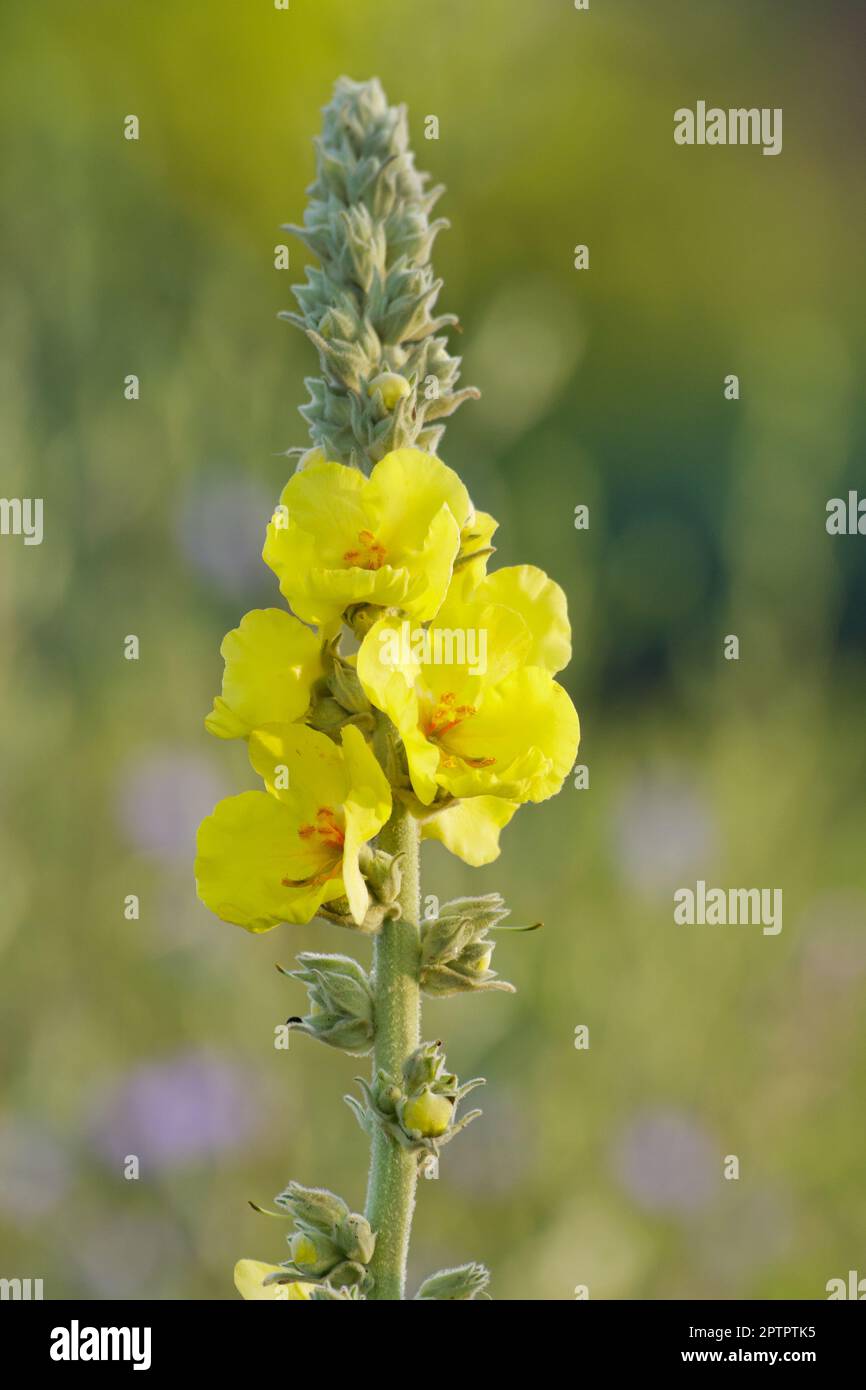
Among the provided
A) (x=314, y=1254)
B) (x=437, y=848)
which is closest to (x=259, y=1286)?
(x=314, y=1254)

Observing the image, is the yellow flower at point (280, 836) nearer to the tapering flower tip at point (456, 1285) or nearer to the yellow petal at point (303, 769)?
the yellow petal at point (303, 769)

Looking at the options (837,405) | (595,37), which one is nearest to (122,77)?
(595,37)

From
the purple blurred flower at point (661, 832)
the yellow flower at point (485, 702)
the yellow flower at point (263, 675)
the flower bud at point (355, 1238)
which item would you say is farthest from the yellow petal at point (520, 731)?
the purple blurred flower at point (661, 832)

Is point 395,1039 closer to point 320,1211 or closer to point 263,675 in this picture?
point 320,1211

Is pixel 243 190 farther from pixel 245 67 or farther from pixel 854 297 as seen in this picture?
pixel 854 297

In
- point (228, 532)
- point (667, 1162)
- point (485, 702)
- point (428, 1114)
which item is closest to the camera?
point (428, 1114)

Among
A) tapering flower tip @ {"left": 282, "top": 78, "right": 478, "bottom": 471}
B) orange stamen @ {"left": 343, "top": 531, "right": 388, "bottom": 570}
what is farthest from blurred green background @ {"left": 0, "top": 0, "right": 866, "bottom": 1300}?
orange stamen @ {"left": 343, "top": 531, "right": 388, "bottom": 570}

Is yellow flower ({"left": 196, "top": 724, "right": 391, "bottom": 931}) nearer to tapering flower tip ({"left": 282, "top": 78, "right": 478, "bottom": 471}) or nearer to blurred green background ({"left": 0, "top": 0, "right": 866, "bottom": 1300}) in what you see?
tapering flower tip ({"left": 282, "top": 78, "right": 478, "bottom": 471})
